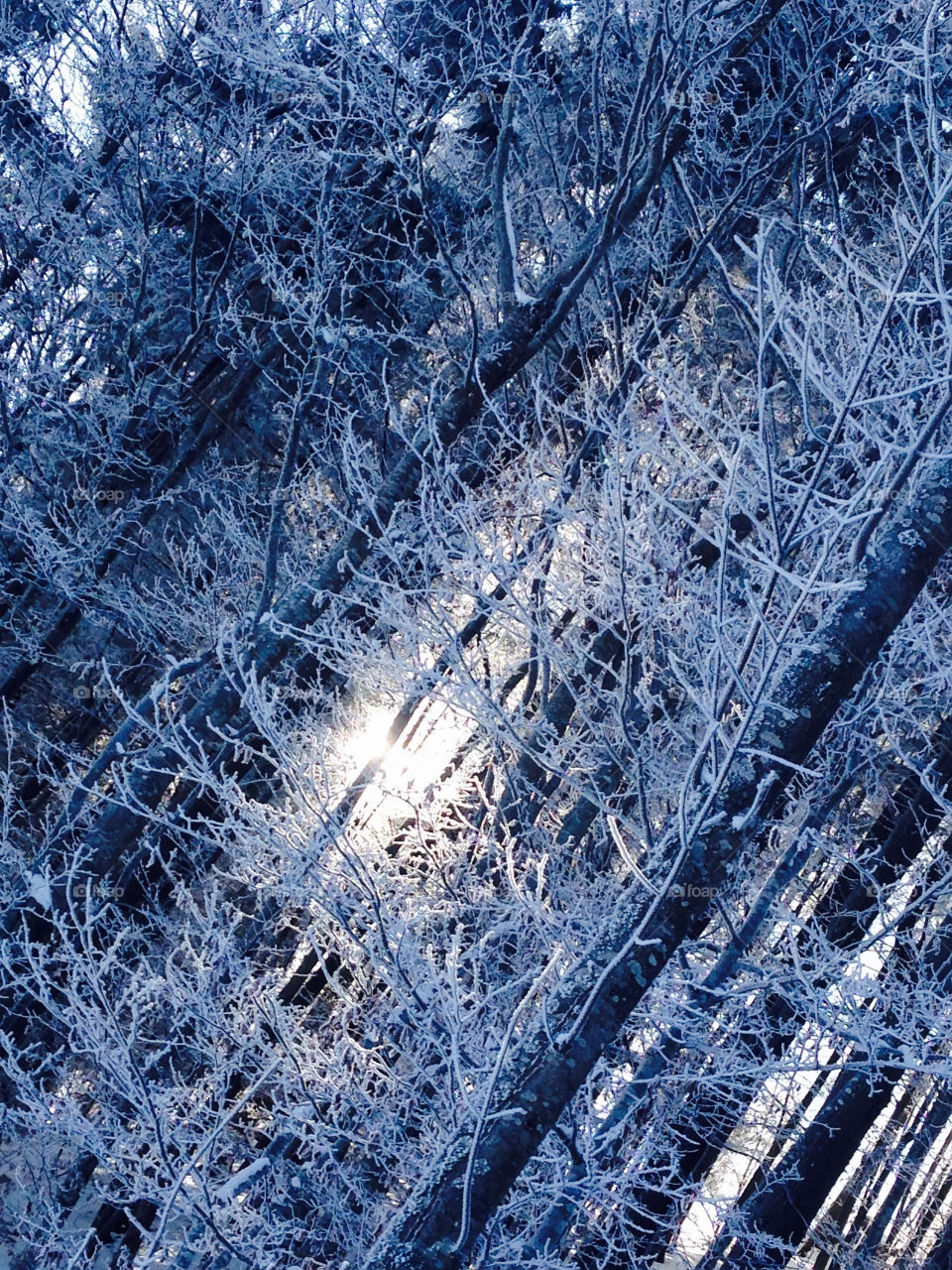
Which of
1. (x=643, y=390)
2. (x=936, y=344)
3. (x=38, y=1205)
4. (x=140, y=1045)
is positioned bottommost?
(x=38, y=1205)

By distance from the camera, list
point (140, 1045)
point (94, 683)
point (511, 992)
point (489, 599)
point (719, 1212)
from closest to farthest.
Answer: point (489, 599)
point (511, 992)
point (719, 1212)
point (140, 1045)
point (94, 683)

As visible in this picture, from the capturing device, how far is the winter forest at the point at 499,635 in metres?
3.79

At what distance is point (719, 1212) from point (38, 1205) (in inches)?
234

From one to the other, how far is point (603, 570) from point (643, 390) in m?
4.44

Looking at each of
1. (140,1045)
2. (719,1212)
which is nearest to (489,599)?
(719,1212)

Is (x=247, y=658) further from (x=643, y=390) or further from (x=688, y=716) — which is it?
(x=643, y=390)

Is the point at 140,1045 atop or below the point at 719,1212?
below

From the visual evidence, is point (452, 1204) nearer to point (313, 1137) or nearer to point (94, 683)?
point (313, 1137)

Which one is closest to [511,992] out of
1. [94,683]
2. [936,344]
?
[936,344]

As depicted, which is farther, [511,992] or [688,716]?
[688,716]

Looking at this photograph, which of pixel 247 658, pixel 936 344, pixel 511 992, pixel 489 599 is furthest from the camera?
pixel 247 658

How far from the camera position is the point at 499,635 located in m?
11.7

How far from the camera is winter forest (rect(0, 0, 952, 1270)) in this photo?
3785 mm

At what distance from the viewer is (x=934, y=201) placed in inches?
104
